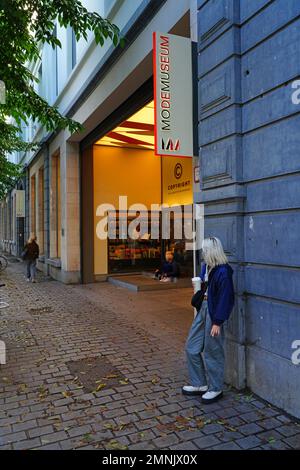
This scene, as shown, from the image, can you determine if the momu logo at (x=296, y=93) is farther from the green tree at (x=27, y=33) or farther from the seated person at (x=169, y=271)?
the seated person at (x=169, y=271)

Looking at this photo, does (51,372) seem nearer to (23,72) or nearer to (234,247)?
(234,247)

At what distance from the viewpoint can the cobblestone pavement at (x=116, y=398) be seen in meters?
3.39

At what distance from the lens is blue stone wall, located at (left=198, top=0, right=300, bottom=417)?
12.5 ft

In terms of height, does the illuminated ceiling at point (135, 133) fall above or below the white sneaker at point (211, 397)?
above

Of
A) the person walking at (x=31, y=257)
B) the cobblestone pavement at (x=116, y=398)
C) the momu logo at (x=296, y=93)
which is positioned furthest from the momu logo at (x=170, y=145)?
the person walking at (x=31, y=257)

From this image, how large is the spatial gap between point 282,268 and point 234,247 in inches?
27.7

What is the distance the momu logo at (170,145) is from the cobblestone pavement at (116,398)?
2960 mm

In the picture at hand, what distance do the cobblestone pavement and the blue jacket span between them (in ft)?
3.12

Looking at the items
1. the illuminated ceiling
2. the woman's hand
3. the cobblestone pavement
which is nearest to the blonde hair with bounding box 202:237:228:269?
the woman's hand

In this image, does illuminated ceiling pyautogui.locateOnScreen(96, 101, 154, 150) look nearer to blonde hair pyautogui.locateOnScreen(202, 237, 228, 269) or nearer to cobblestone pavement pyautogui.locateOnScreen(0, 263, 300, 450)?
cobblestone pavement pyautogui.locateOnScreen(0, 263, 300, 450)

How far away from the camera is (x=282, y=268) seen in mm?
3936

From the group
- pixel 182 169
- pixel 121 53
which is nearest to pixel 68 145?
pixel 182 169
